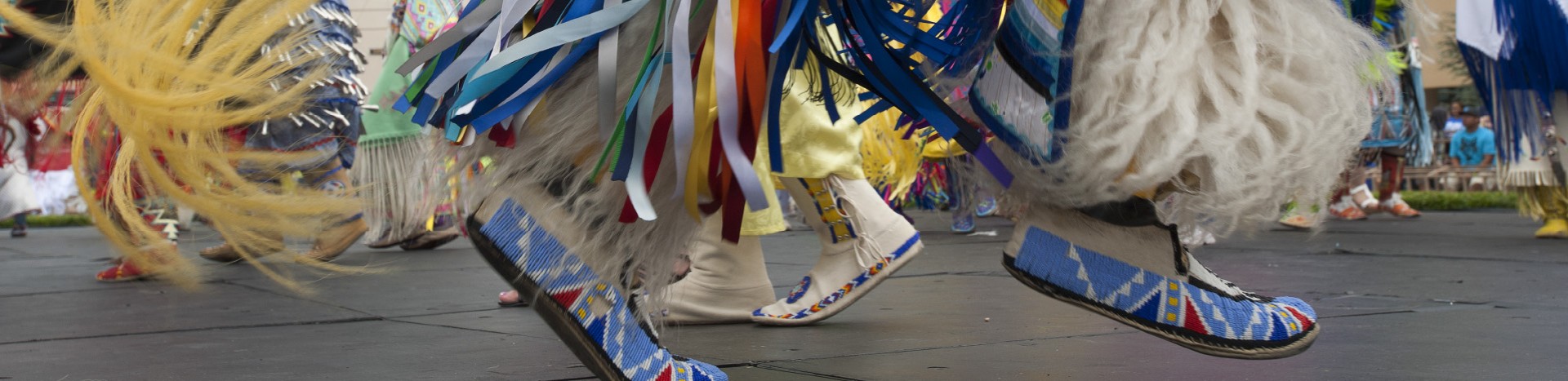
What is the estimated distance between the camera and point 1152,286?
5.52 feet

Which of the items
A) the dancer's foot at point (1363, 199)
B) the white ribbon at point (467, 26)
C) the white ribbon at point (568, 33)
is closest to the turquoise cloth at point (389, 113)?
the white ribbon at point (467, 26)

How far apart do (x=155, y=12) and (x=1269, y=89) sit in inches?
55.3

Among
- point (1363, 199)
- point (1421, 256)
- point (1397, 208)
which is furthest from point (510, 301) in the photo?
point (1397, 208)

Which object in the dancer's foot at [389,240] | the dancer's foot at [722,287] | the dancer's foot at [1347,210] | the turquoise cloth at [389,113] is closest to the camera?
the dancer's foot at [722,287]

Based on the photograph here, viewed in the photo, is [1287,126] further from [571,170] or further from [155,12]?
[155,12]

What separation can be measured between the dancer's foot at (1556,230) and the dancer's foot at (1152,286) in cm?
412

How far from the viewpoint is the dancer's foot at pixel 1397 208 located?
24.9 ft

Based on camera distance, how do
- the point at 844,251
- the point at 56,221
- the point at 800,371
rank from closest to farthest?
the point at 800,371, the point at 844,251, the point at 56,221

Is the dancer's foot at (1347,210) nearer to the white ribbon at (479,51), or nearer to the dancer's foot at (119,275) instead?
the dancer's foot at (119,275)

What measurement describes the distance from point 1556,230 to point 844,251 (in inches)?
149

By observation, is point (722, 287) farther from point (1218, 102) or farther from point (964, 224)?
point (964, 224)

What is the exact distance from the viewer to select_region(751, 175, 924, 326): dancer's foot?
8.63 feet

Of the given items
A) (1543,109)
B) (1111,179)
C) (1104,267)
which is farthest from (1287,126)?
(1543,109)

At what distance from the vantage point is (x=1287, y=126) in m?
1.47
